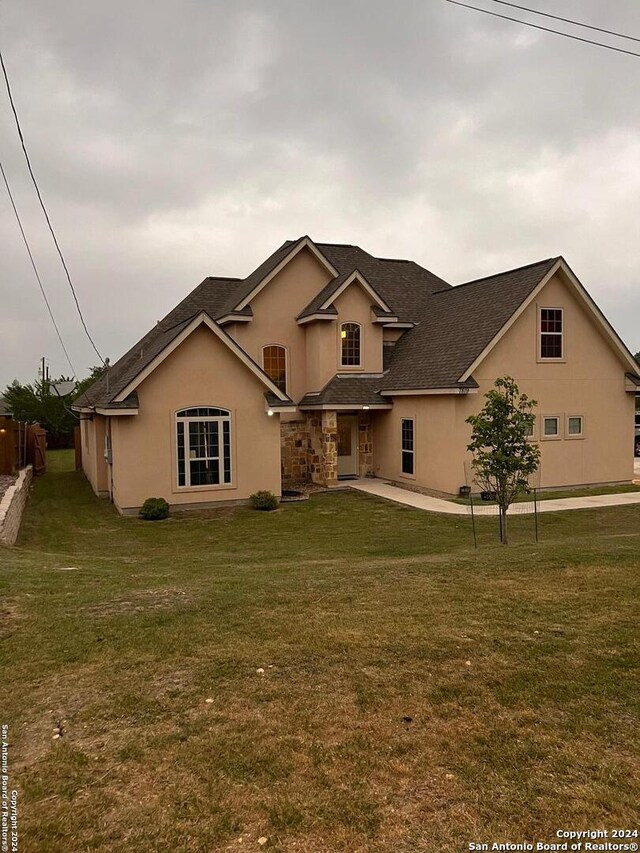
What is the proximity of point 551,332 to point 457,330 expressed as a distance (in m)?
3.00

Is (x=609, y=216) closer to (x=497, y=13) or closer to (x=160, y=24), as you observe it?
(x=497, y=13)

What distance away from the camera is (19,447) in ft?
75.0

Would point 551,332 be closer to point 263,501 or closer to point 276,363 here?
point 276,363

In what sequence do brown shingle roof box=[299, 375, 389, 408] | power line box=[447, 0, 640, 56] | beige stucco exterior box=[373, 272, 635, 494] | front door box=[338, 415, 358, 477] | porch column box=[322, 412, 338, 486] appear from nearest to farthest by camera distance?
power line box=[447, 0, 640, 56] < beige stucco exterior box=[373, 272, 635, 494] < brown shingle roof box=[299, 375, 389, 408] < porch column box=[322, 412, 338, 486] < front door box=[338, 415, 358, 477]

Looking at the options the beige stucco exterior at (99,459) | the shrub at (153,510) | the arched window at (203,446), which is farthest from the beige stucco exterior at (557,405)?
the beige stucco exterior at (99,459)

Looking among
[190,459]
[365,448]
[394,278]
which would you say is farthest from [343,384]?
[394,278]

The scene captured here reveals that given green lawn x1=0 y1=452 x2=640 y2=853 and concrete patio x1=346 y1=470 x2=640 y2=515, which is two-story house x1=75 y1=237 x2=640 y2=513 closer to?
concrete patio x1=346 y1=470 x2=640 y2=515

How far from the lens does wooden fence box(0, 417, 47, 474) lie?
20359 millimetres

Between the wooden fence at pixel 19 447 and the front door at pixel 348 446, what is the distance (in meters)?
11.8

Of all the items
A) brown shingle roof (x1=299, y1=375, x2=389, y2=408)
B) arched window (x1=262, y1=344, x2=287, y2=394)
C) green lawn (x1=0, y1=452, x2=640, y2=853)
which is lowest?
green lawn (x1=0, y1=452, x2=640, y2=853)

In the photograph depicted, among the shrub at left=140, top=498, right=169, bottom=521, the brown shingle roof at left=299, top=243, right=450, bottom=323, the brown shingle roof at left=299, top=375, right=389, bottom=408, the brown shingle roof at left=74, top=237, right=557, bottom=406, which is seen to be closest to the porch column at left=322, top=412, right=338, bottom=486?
the brown shingle roof at left=299, top=375, right=389, bottom=408

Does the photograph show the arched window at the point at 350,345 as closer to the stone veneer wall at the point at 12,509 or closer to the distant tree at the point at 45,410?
the stone veneer wall at the point at 12,509

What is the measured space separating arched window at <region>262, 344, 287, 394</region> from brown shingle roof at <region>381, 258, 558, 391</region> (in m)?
3.72

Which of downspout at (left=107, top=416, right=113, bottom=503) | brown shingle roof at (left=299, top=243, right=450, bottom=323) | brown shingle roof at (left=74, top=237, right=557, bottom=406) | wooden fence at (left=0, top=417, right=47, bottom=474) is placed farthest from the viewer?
brown shingle roof at (left=299, top=243, right=450, bottom=323)
